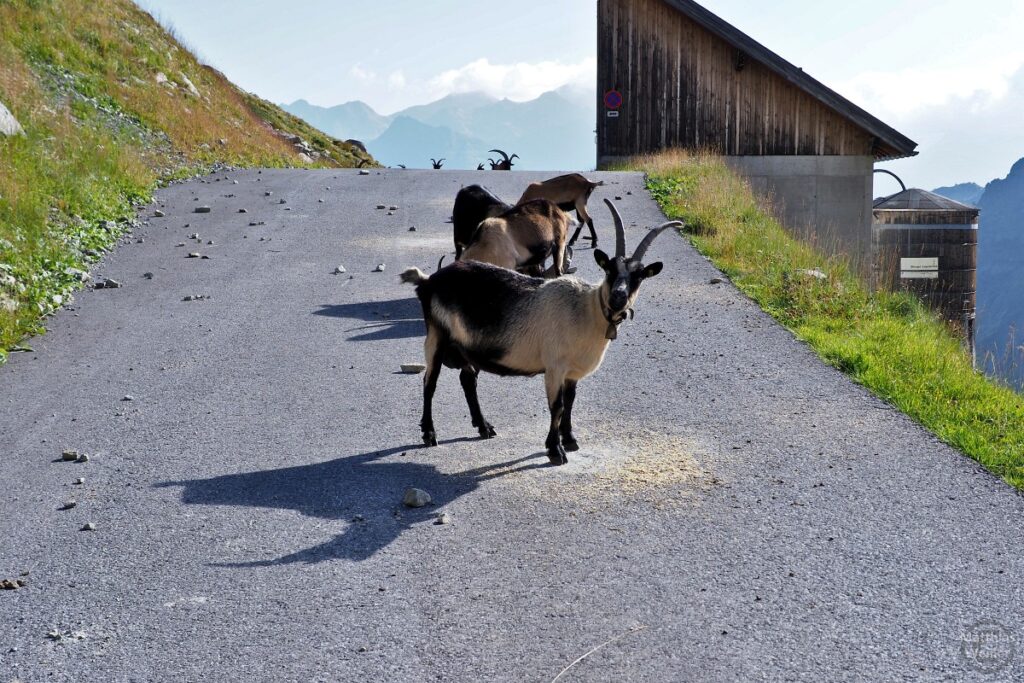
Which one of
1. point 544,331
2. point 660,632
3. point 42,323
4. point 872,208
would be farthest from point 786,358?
point 872,208

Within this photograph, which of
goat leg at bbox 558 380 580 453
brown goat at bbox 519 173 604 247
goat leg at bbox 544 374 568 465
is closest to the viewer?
goat leg at bbox 544 374 568 465

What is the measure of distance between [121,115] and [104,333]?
14336 mm

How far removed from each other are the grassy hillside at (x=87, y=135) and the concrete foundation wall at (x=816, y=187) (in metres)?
12.8

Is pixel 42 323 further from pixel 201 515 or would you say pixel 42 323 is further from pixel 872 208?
pixel 872 208

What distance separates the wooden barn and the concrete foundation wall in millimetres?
25

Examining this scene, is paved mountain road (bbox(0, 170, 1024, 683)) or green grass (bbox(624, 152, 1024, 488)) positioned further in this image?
green grass (bbox(624, 152, 1024, 488))

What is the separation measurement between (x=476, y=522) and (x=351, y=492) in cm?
94

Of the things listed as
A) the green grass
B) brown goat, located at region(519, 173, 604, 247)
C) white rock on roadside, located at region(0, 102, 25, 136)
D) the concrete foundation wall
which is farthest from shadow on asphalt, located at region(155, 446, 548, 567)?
the concrete foundation wall

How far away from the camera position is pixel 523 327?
7449 mm

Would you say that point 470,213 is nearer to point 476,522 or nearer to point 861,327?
point 861,327

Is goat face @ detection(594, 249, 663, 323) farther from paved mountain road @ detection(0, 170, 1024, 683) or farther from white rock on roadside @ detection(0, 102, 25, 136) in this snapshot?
white rock on roadside @ detection(0, 102, 25, 136)

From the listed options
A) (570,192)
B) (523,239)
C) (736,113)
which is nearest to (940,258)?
(736,113)

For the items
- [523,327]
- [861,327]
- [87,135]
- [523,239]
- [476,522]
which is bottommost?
[476,522]

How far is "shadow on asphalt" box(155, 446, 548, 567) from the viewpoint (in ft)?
19.7
